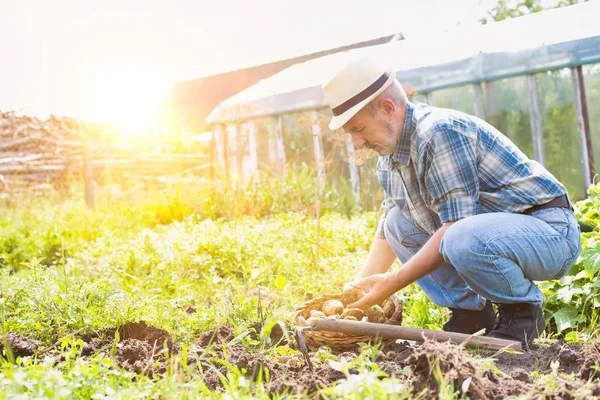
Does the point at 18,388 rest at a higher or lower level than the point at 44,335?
higher

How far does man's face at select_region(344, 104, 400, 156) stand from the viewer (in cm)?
273

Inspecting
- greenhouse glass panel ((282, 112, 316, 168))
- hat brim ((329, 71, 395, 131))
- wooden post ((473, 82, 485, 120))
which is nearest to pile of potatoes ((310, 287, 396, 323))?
hat brim ((329, 71, 395, 131))

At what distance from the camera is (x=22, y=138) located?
14523 mm

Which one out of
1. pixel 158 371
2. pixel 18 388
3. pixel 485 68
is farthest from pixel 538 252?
pixel 485 68

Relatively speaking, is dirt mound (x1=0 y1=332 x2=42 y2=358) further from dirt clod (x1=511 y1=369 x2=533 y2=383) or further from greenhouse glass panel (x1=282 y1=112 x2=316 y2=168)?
greenhouse glass panel (x1=282 y1=112 x2=316 y2=168)

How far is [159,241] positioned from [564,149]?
16.5 ft

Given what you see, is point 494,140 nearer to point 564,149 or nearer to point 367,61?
point 367,61

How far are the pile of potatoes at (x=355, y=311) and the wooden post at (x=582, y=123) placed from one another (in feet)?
→ 17.3

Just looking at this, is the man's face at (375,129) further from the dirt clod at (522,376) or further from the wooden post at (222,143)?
the wooden post at (222,143)

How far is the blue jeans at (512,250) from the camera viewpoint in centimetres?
265

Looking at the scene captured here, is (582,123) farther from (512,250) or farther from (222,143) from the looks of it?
(222,143)

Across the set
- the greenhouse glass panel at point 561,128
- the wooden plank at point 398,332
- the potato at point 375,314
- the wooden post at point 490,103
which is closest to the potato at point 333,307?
the potato at point 375,314

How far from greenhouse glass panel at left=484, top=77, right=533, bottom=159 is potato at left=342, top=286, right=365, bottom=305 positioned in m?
5.50

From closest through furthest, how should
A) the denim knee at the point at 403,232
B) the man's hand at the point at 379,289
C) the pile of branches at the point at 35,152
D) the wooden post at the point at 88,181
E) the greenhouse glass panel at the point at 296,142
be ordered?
the man's hand at the point at 379,289 < the denim knee at the point at 403,232 < the greenhouse glass panel at the point at 296,142 < the wooden post at the point at 88,181 < the pile of branches at the point at 35,152
